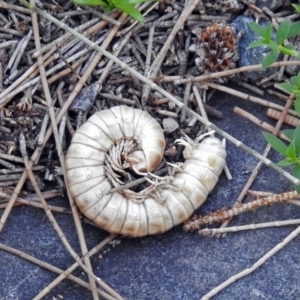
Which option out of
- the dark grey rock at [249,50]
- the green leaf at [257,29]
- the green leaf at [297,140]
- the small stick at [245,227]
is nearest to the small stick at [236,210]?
the small stick at [245,227]

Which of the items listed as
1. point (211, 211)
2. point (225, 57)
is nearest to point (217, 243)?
point (211, 211)

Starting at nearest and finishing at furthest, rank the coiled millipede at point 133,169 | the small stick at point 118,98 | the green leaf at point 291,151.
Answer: the green leaf at point 291,151 → the coiled millipede at point 133,169 → the small stick at point 118,98

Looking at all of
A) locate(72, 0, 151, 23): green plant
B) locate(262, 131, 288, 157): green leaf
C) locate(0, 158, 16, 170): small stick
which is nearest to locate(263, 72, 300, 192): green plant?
locate(262, 131, 288, 157): green leaf

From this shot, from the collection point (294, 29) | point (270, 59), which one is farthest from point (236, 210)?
point (294, 29)

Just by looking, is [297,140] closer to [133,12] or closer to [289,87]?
[289,87]

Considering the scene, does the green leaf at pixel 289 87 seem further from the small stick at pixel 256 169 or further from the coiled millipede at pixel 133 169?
the coiled millipede at pixel 133 169

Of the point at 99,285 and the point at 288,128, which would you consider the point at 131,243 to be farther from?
the point at 288,128

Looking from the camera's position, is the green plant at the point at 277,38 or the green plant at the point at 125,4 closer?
the green plant at the point at 277,38

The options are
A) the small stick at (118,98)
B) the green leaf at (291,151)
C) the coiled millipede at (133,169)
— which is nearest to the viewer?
the green leaf at (291,151)
